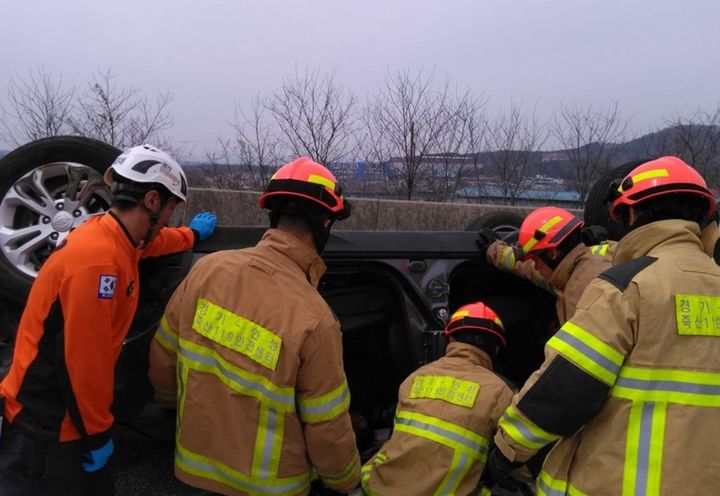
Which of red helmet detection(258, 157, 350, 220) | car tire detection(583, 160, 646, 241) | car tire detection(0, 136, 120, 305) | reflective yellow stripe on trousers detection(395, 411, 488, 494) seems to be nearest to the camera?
red helmet detection(258, 157, 350, 220)

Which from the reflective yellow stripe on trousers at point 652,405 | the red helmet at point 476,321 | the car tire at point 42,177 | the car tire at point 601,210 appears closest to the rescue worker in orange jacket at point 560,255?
the red helmet at point 476,321

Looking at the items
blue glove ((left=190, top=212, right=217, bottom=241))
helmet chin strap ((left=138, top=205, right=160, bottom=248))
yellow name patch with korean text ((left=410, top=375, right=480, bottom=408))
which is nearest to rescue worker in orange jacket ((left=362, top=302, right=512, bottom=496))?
yellow name patch with korean text ((left=410, top=375, right=480, bottom=408))

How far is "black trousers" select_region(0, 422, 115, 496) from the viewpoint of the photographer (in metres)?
1.96

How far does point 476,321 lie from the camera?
2848 mm

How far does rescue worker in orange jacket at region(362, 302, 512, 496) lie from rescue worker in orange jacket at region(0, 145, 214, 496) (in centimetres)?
121

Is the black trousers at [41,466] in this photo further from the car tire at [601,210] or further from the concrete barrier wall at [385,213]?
Result: the concrete barrier wall at [385,213]

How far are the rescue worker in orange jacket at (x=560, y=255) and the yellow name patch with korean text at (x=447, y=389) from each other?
2.84ft

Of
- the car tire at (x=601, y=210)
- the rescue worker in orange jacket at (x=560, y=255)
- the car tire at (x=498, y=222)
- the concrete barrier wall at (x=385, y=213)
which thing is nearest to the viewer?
the rescue worker in orange jacket at (x=560, y=255)

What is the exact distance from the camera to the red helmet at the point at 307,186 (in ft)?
6.66

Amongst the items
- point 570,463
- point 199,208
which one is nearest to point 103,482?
point 570,463

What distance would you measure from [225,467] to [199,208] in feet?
14.0

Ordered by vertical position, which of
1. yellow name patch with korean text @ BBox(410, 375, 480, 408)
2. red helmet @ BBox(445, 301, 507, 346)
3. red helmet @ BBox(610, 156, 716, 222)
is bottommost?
yellow name patch with korean text @ BBox(410, 375, 480, 408)

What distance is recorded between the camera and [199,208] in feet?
19.0

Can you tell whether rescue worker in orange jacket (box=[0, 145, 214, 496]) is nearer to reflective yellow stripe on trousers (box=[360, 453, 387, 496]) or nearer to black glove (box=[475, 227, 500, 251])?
reflective yellow stripe on trousers (box=[360, 453, 387, 496])
